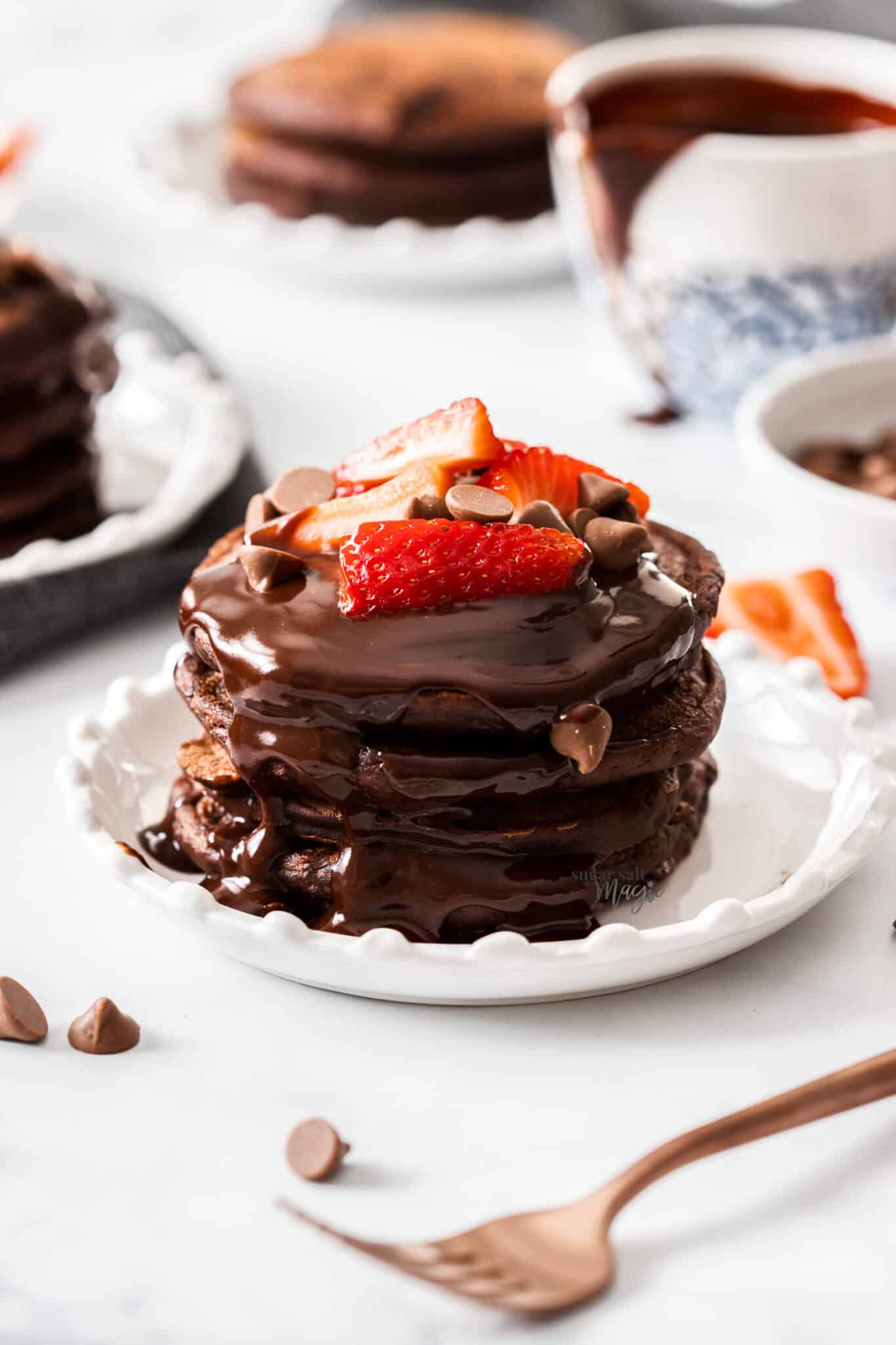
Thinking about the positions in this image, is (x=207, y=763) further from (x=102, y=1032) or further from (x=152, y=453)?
(x=152, y=453)

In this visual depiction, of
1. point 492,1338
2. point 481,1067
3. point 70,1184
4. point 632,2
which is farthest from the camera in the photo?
point 632,2

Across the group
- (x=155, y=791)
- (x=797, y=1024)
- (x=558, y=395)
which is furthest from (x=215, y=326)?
(x=797, y=1024)

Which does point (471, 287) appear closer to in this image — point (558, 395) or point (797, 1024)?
point (558, 395)

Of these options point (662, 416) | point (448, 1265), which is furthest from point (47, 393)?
point (448, 1265)

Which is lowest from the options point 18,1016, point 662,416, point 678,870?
point 662,416

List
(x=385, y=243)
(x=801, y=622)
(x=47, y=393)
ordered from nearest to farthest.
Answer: (x=801, y=622)
(x=47, y=393)
(x=385, y=243)

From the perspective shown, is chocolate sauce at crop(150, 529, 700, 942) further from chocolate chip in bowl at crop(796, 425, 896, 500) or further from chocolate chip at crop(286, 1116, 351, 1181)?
chocolate chip in bowl at crop(796, 425, 896, 500)
